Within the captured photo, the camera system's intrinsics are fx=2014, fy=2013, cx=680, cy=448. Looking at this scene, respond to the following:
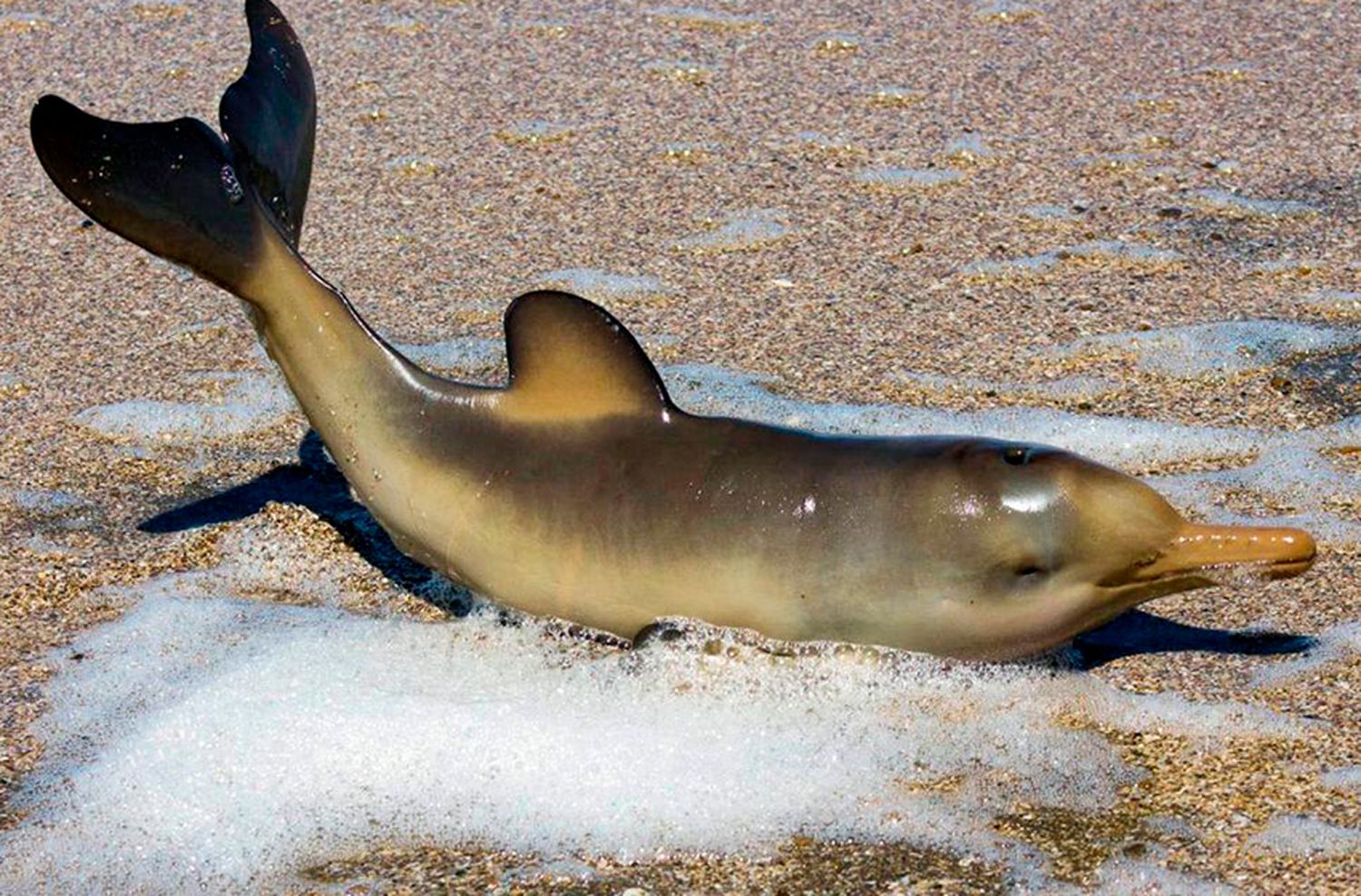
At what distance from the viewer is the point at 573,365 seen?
4.17 metres

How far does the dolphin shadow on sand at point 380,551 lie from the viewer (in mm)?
4328

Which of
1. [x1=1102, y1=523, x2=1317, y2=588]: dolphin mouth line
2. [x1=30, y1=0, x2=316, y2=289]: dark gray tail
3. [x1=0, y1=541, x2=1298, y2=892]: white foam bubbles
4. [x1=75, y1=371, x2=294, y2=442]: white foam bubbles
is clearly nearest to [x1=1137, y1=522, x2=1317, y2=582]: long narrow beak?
[x1=1102, y1=523, x2=1317, y2=588]: dolphin mouth line

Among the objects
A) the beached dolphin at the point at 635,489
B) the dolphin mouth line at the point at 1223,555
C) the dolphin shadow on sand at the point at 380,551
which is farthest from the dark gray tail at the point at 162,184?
the dolphin mouth line at the point at 1223,555

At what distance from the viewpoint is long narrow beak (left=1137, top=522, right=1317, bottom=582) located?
3938 millimetres

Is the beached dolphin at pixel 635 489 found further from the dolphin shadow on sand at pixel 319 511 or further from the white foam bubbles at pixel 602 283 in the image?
the white foam bubbles at pixel 602 283

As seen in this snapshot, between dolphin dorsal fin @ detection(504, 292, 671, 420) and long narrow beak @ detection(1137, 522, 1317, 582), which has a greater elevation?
dolphin dorsal fin @ detection(504, 292, 671, 420)

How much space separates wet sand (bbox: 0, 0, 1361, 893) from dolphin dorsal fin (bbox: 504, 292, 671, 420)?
96 cm

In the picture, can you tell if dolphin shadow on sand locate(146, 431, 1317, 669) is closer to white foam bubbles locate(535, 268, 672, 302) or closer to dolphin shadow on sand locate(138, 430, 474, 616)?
dolphin shadow on sand locate(138, 430, 474, 616)

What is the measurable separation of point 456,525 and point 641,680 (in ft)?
1.71

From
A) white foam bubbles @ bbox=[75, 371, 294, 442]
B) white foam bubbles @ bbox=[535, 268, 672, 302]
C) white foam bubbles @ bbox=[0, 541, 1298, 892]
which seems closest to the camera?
white foam bubbles @ bbox=[0, 541, 1298, 892]

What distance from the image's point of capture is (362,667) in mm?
4316

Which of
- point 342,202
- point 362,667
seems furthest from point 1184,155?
point 362,667

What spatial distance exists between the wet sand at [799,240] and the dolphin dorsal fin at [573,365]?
96 centimetres

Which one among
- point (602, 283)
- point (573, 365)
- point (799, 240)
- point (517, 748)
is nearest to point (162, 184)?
point (573, 365)
